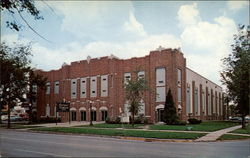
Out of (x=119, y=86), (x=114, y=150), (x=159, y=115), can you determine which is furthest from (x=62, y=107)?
(x=114, y=150)

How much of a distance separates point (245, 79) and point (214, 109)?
134 ft

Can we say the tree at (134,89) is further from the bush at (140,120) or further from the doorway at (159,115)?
the doorway at (159,115)

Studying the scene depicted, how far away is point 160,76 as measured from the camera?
40.5 m

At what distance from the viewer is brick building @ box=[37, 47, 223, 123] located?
40.0m

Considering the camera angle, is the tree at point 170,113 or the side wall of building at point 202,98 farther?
the side wall of building at point 202,98

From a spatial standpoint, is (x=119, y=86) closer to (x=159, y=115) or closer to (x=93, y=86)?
(x=93, y=86)

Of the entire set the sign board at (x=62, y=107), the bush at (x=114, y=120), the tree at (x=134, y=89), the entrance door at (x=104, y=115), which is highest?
the tree at (x=134, y=89)

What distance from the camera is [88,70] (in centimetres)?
4872

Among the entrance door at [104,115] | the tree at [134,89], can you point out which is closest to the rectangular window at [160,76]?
the tree at [134,89]

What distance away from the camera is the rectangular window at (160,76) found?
40250mm

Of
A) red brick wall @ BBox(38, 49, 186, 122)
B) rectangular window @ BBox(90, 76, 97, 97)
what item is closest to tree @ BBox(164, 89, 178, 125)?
red brick wall @ BBox(38, 49, 186, 122)

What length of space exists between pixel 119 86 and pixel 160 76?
769 centimetres

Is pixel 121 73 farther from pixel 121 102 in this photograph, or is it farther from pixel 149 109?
pixel 149 109

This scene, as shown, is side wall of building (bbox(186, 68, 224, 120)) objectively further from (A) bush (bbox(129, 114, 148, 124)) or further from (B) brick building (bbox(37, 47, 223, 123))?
(A) bush (bbox(129, 114, 148, 124))
